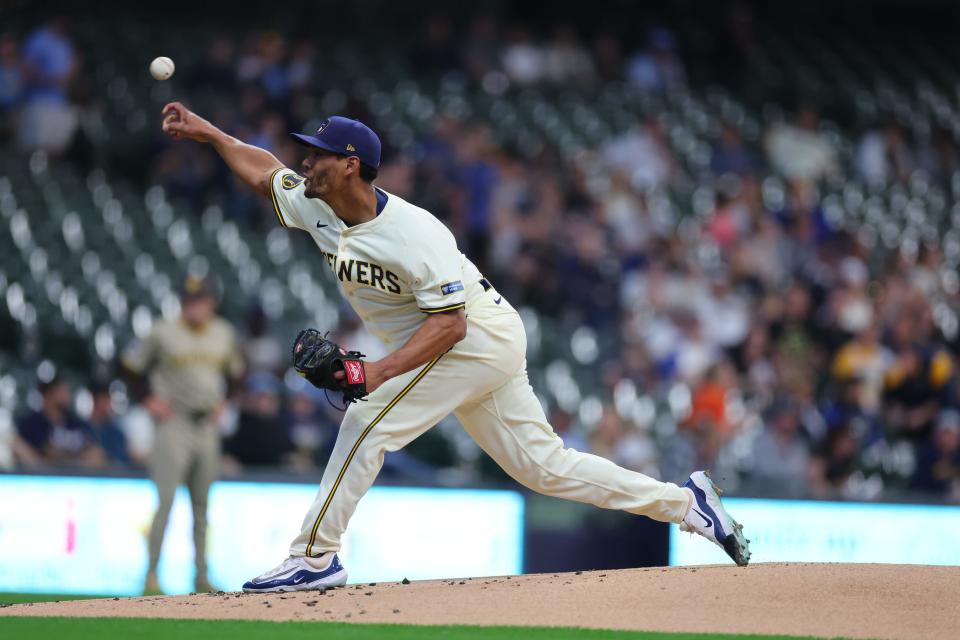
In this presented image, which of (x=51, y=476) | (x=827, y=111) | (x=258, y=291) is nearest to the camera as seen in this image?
(x=51, y=476)

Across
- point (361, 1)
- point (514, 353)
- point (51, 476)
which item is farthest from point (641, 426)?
point (361, 1)

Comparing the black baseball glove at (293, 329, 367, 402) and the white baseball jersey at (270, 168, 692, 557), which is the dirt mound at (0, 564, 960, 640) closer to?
the white baseball jersey at (270, 168, 692, 557)

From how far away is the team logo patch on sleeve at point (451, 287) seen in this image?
583 cm

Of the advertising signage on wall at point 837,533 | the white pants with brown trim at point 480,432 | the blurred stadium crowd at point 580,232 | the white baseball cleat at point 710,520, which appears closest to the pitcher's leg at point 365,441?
the white pants with brown trim at point 480,432

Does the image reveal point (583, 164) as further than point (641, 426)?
Yes

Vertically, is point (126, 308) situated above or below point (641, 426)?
above

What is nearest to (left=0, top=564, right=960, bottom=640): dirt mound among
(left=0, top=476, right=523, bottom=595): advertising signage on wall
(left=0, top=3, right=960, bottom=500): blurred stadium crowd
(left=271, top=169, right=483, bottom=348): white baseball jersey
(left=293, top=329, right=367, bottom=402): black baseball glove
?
(left=293, top=329, right=367, bottom=402): black baseball glove

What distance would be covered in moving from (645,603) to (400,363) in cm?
137

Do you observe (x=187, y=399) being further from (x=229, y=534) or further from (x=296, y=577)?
(x=296, y=577)

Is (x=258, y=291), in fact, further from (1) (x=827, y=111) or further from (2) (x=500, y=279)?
(1) (x=827, y=111)

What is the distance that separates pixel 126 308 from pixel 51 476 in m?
2.48

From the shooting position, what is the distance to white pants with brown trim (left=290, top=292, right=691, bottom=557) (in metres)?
5.93

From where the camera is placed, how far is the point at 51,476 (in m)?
9.93

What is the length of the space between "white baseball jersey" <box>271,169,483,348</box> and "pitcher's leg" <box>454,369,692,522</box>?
1.45 feet
